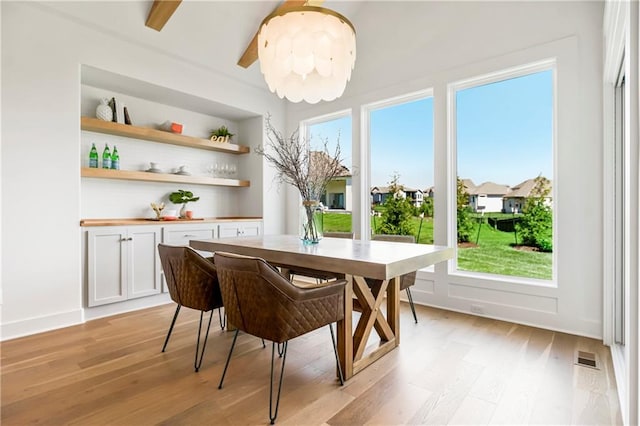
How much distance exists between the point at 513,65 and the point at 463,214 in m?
1.53

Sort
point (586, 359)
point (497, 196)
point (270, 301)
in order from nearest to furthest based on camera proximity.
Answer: point (270, 301) → point (586, 359) → point (497, 196)

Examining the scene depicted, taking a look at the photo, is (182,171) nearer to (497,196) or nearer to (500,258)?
(497,196)

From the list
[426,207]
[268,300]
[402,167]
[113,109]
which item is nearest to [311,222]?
[268,300]

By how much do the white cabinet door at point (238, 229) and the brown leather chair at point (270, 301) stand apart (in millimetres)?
2546

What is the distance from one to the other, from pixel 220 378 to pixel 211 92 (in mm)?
3543

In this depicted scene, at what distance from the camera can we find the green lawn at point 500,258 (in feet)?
10.5

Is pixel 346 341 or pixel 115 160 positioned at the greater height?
pixel 115 160

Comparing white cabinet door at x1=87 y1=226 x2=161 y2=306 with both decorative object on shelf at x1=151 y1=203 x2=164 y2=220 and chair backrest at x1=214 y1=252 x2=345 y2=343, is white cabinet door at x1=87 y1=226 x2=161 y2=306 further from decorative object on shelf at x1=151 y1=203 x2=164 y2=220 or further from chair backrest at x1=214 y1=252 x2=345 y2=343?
chair backrest at x1=214 y1=252 x2=345 y2=343

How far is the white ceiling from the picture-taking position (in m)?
3.28

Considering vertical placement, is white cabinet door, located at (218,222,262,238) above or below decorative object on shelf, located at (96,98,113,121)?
below

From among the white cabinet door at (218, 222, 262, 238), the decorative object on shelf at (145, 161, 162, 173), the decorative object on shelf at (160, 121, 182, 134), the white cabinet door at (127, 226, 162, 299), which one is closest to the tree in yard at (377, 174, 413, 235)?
the white cabinet door at (218, 222, 262, 238)

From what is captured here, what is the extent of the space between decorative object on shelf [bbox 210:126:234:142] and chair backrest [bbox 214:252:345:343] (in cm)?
332

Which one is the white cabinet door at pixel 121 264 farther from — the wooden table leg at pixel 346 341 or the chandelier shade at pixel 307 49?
the wooden table leg at pixel 346 341

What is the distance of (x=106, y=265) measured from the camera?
3412 millimetres
